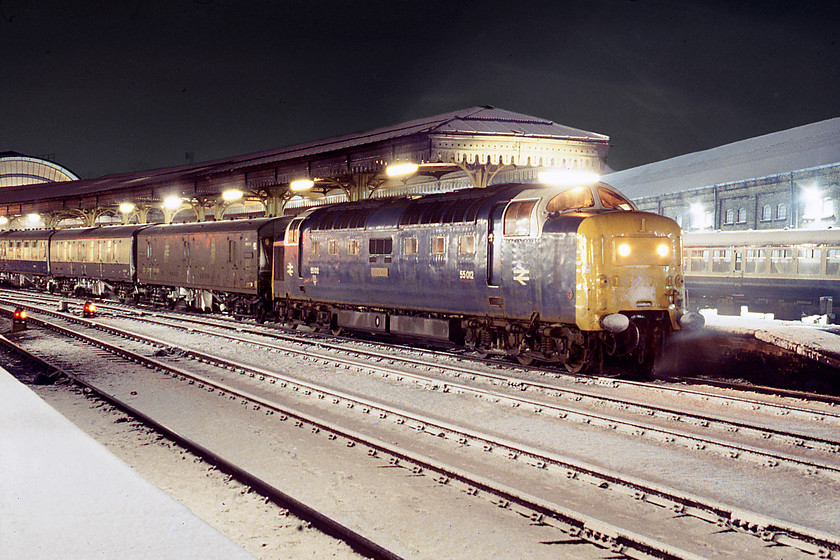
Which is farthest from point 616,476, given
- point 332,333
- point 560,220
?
point 332,333

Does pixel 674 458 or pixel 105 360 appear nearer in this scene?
pixel 674 458

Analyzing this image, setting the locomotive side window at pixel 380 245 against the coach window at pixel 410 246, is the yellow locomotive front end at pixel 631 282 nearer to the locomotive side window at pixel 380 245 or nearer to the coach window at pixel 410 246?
the coach window at pixel 410 246

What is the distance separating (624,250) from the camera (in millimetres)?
12414

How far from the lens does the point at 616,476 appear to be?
23.2 feet

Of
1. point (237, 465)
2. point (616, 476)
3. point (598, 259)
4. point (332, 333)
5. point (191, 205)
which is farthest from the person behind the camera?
point (191, 205)

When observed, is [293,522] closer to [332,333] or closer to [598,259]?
[598,259]

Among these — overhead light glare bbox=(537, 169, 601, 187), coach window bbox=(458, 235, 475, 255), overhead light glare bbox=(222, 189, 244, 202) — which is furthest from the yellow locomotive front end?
overhead light glare bbox=(222, 189, 244, 202)

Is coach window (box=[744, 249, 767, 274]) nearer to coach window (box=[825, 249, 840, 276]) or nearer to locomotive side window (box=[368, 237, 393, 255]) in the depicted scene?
coach window (box=[825, 249, 840, 276])

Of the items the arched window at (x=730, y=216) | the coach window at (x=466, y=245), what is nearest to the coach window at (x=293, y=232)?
the coach window at (x=466, y=245)

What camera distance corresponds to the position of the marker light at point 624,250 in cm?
1237

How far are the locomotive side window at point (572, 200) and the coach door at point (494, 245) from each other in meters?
1.21

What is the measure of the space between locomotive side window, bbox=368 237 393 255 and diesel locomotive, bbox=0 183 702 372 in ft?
0.10

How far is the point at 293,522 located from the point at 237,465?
77.3 inches

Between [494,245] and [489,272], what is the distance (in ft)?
1.85
